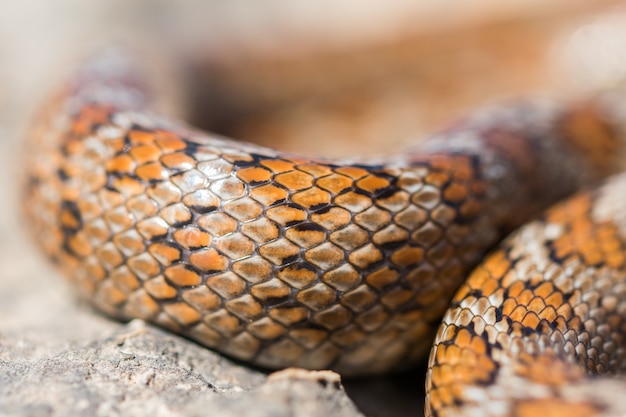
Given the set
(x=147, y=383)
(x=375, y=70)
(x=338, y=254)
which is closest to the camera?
(x=147, y=383)

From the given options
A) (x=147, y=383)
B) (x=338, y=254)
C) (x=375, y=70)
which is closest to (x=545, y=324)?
(x=338, y=254)

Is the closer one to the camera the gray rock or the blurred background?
the gray rock

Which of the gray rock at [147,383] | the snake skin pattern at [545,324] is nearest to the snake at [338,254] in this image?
the snake skin pattern at [545,324]

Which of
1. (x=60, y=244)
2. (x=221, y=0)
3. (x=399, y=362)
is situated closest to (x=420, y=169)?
(x=399, y=362)

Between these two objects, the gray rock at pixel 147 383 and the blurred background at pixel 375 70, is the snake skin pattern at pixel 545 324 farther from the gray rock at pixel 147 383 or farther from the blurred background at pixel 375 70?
the blurred background at pixel 375 70

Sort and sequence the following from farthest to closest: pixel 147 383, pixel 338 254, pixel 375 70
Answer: pixel 375 70
pixel 338 254
pixel 147 383

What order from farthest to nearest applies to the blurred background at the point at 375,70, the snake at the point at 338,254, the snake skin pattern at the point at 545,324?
1. the blurred background at the point at 375,70
2. the snake at the point at 338,254
3. the snake skin pattern at the point at 545,324

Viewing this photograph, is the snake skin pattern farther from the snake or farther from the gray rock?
the gray rock

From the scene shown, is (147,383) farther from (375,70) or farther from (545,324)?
(375,70)

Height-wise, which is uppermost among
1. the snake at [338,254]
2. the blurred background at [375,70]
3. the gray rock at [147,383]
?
the blurred background at [375,70]

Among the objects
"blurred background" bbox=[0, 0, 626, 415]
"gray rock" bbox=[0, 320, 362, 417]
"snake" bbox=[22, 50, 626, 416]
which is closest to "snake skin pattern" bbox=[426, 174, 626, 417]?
"snake" bbox=[22, 50, 626, 416]
